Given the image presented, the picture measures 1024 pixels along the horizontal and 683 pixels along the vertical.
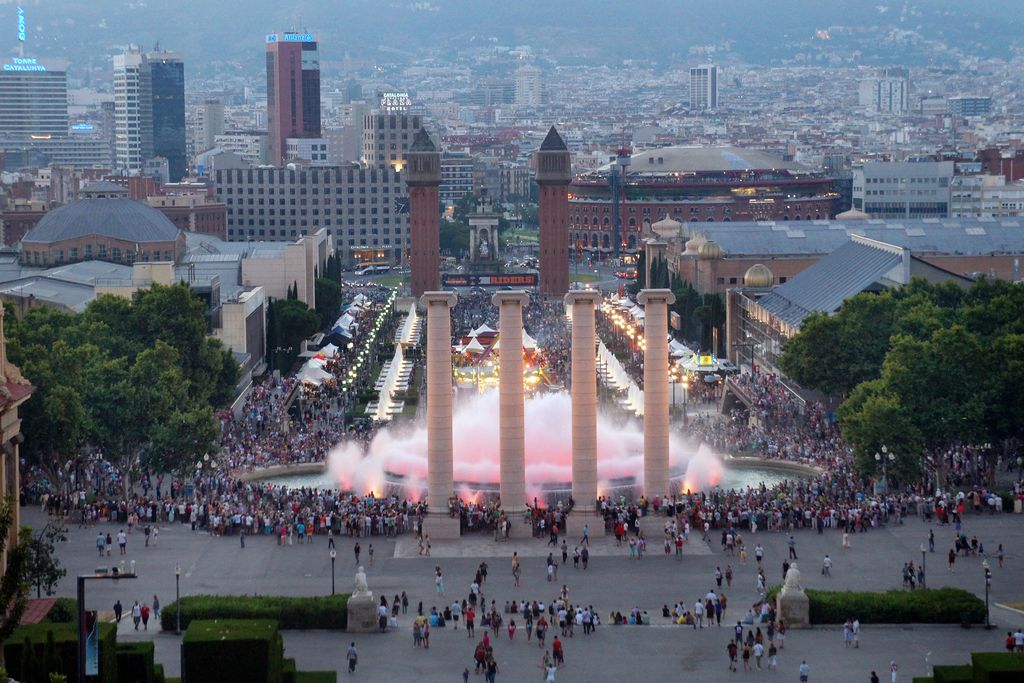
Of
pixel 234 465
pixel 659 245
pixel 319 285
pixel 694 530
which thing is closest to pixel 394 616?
pixel 694 530

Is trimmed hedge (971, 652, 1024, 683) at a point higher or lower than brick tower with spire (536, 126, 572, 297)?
lower

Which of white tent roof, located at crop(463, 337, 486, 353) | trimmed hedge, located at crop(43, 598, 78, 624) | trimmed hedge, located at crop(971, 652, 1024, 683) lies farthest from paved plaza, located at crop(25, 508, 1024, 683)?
white tent roof, located at crop(463, 337, 486, 353)

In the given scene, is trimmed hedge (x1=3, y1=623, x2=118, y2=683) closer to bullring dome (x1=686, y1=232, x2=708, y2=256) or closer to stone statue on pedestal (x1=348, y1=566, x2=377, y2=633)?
stone statue on pedestal (x1=348, y1=566, x2=377, y2=633)

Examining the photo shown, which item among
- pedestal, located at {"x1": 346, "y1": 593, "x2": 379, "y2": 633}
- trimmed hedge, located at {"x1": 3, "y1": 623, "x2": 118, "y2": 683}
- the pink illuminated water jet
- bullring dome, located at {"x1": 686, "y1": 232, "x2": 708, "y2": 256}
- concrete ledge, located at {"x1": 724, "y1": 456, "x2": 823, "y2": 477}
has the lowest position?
pedestal, located at {"x1": 346, "y1": 593, "x2": 379, "y2": 633}

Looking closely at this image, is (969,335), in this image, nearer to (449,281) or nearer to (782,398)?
(782,398)

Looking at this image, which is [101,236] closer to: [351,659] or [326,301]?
[326,301]

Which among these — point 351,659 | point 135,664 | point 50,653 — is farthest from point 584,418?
point 50,653
